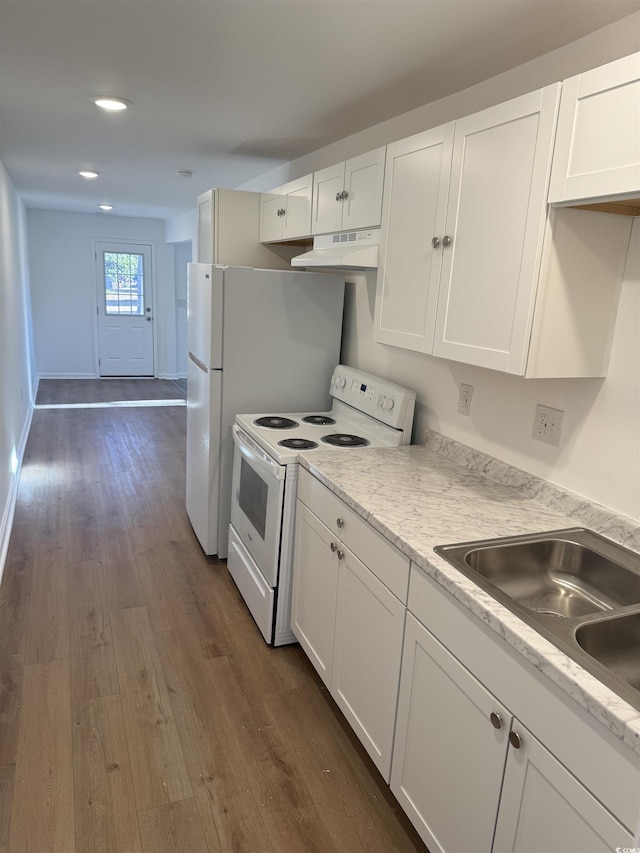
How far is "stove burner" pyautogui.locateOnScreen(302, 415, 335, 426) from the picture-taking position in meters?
3.04

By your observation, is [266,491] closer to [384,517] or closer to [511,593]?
[384,517]

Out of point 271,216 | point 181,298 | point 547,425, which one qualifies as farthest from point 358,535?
point 181,298

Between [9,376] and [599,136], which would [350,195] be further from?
[9,376]

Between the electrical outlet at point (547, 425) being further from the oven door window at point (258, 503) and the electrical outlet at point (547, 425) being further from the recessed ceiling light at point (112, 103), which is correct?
the recessed ceiling light at point (112, 103)

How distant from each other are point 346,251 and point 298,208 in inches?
24.8

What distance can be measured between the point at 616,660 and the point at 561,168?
3.92 ft

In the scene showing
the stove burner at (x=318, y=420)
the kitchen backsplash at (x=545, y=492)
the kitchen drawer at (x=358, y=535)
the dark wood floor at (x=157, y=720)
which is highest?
the kitchen backsplash at (x=545, y=492)

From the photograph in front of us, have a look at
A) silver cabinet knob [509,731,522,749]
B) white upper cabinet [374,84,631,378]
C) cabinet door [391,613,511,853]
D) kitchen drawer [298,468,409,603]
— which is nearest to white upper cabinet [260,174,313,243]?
white upper cabinet [374,84,631,378]

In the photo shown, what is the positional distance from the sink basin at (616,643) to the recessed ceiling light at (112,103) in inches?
115

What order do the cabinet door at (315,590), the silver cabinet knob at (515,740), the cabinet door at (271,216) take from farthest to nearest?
the cabinet door at (271,216) → the cabinet door at (315,590) → the silver cabinet knob at (515,740)

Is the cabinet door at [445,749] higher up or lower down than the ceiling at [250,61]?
lower down

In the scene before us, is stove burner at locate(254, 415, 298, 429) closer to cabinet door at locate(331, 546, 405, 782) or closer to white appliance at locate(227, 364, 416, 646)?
white appliance at locate(227, 364, 416, 646)

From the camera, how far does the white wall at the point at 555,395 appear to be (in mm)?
1653

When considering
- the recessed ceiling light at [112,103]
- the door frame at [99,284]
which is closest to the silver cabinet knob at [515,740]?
the recessed ceiling light at [112,103]
